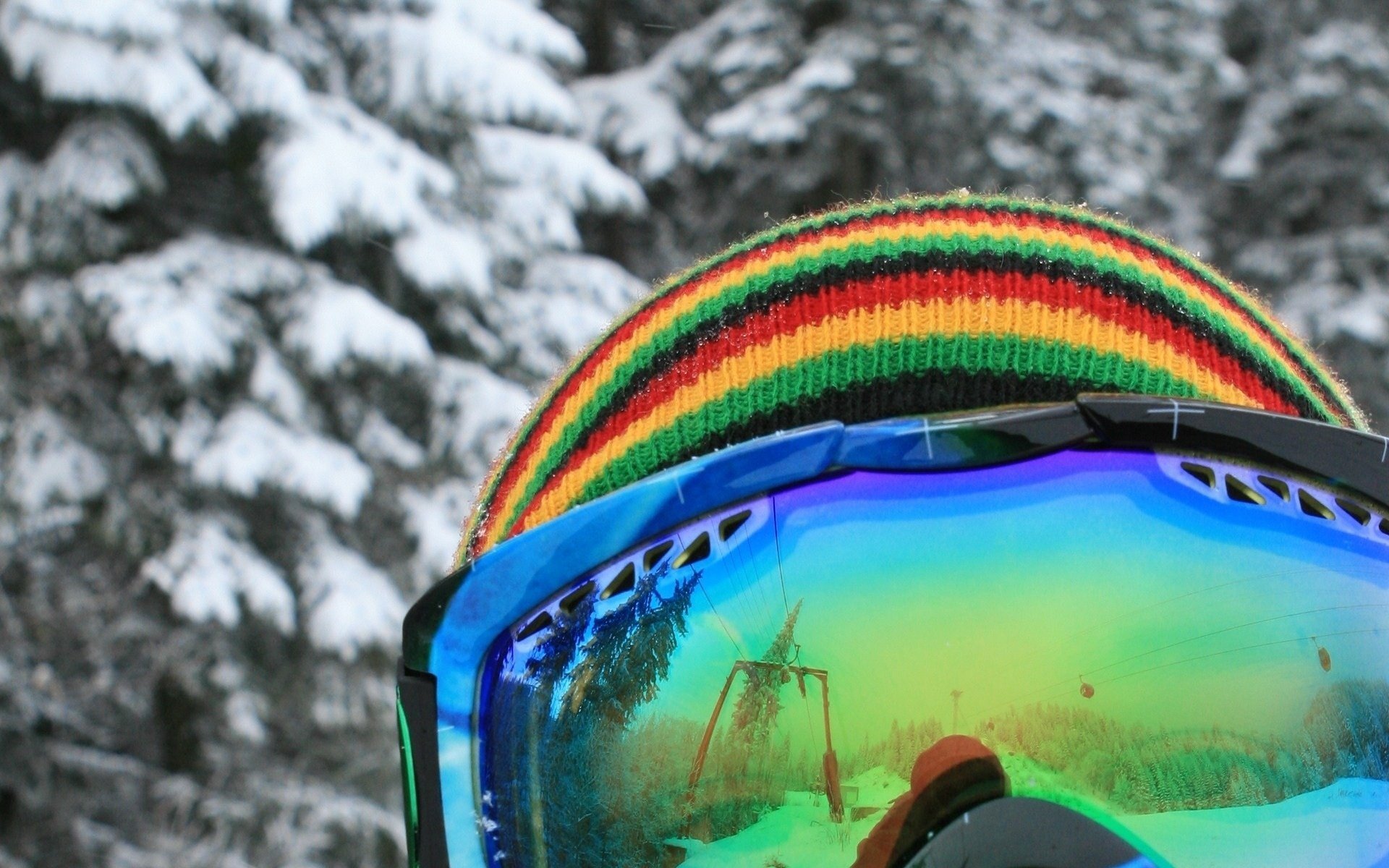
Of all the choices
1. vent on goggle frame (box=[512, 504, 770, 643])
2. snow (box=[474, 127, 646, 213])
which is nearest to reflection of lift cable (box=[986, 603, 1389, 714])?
vent on goggle frame (box=[512, 504, 770, 643])

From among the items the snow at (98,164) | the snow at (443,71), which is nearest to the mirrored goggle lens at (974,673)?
the snow at (98,164)

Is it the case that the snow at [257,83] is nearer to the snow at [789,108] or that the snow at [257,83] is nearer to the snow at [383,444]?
the snow at [383,444]

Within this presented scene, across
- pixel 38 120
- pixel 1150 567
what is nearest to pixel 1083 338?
pixel 1150 567

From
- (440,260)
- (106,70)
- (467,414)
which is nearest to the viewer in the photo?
(106,70)

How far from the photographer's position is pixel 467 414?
6.45 metres

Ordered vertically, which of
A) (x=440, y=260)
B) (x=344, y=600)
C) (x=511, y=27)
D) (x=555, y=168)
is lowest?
(x=344, y=600)

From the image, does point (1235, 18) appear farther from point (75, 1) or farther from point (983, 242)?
point (983, 242)

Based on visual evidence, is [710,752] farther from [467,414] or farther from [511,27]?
[511,27]

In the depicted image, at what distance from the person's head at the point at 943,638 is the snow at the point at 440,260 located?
5383mm

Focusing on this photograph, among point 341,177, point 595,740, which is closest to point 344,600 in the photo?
point 341,177

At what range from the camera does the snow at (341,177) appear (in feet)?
17.1

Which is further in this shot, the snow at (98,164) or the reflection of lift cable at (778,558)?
the snow at (98,164)

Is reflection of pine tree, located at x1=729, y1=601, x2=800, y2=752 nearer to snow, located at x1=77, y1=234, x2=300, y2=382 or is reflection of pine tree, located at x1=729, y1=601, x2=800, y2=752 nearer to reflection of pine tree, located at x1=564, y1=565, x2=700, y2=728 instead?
reflection of pine tree, located at x1=564, y1=565, x2=700, y2=728

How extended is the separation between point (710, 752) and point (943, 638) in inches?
7.2
